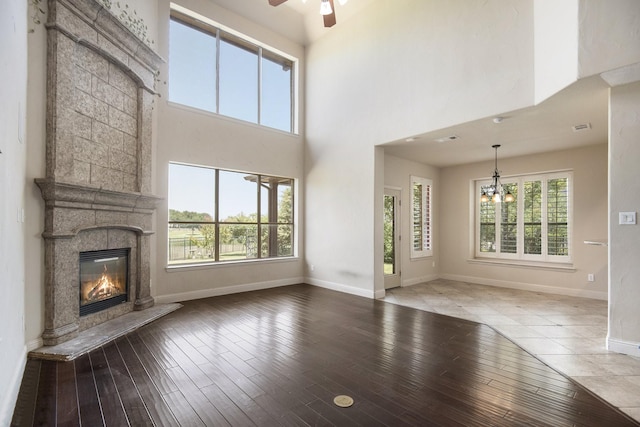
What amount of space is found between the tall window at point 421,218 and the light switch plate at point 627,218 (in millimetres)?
4021

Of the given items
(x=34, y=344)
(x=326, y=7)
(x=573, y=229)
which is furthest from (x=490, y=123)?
(x=34, y=344)

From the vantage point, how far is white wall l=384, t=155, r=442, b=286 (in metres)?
6.76

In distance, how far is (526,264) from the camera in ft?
21.4

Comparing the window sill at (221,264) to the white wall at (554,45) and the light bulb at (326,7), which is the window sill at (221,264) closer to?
the light bulb at (326,7)

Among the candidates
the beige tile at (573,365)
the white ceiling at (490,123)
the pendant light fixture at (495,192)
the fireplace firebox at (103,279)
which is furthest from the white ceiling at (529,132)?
the fireplace firebox at (103,279)

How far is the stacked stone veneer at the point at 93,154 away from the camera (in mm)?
3404

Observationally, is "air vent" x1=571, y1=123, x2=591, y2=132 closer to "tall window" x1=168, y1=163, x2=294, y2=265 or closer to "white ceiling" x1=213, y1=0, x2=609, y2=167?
"white ceiling" x1=213, y1=0, x2=609, y2=167

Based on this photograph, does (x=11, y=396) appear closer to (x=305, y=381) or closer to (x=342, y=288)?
(x=305, y=381)

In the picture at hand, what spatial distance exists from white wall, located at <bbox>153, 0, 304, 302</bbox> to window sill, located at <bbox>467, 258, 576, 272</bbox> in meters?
4.20

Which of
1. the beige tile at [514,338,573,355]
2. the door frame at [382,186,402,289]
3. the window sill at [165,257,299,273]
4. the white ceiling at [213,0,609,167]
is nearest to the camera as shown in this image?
the beige tile at [514,338,573,355]

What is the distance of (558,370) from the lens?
290cm

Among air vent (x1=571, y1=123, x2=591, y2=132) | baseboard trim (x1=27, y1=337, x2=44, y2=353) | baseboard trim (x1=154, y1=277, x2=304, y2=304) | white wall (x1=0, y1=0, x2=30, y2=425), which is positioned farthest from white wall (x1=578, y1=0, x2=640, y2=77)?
baseboard trim (x1=27, y1=337, x2=44, y2=353)

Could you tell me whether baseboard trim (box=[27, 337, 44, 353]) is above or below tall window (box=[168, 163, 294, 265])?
below

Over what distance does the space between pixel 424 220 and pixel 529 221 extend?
2138 mm
